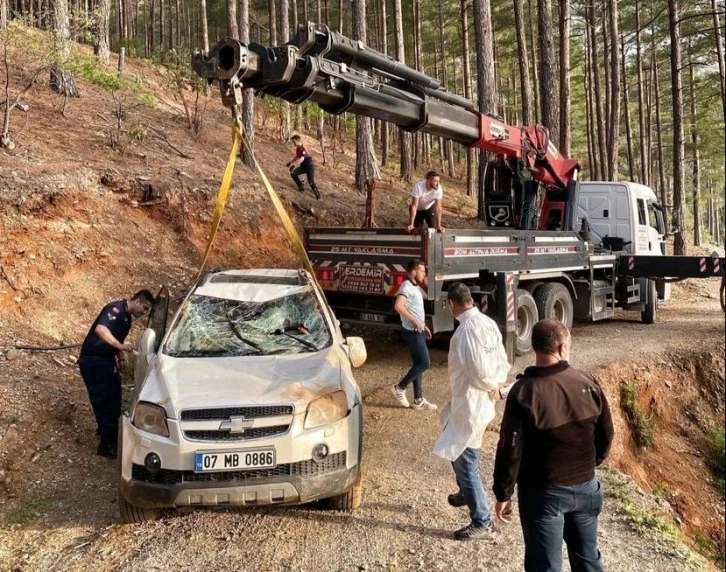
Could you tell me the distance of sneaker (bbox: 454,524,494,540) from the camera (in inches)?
159

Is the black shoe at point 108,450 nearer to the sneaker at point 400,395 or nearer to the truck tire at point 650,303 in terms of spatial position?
the sneaker at point 400,395

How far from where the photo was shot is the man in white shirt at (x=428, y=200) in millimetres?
8742

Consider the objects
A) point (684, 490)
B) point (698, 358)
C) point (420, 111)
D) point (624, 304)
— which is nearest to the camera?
point (420, 111)

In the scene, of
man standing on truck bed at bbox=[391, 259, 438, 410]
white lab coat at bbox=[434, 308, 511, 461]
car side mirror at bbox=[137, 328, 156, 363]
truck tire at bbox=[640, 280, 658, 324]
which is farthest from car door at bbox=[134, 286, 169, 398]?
truck tire at bbox=[640, 280, 658, 324]

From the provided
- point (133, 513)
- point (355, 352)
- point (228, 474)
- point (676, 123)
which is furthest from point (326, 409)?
point (676, 123)

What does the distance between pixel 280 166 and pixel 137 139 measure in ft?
13.8

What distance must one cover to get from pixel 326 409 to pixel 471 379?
105 centimetres

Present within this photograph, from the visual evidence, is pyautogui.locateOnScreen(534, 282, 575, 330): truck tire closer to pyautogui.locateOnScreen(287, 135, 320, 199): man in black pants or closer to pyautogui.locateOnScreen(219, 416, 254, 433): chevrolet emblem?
pyautogui.locateOnScreen(287, 135, 320, 199): man in black pants

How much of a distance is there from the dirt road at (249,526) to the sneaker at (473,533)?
0.06 meters

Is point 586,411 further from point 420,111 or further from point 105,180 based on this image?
point 105,180

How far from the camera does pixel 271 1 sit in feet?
81.7

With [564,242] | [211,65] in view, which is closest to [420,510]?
[211,65]

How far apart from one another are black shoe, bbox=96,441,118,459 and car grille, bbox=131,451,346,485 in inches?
66.2

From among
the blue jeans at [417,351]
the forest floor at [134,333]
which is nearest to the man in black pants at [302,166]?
the forest floor at [134,333]
